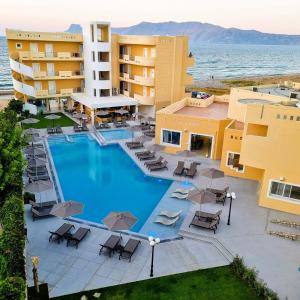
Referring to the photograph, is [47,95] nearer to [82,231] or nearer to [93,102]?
[93,102]

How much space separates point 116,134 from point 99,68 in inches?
419

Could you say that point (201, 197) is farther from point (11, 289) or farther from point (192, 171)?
point (11, 289)

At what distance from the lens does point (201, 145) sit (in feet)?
102

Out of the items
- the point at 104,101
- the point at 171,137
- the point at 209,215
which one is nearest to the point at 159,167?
the point at 171,137

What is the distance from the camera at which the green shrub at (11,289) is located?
9.80 m

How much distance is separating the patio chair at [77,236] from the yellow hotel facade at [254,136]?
1090 cm

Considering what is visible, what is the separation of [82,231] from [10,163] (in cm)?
550

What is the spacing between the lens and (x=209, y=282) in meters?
13.7

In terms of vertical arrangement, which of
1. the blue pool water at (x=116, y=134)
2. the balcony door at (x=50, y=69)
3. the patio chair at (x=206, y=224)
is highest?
the balcony door at (x=50, y=69)

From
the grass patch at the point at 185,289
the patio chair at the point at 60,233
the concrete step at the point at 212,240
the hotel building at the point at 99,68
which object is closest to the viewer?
the grass patch at the point at 185,289

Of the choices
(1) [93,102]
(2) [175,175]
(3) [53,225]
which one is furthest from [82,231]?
(1) [93,102]

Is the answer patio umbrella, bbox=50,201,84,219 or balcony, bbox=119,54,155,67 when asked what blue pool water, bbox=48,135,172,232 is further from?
balcony, bbox=119,54,155,67

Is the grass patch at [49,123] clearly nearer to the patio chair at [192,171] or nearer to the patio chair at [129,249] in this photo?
the patio chair at [192,171]

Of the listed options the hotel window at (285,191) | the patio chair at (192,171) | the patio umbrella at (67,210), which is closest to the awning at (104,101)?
the patio chair at (192,171)
